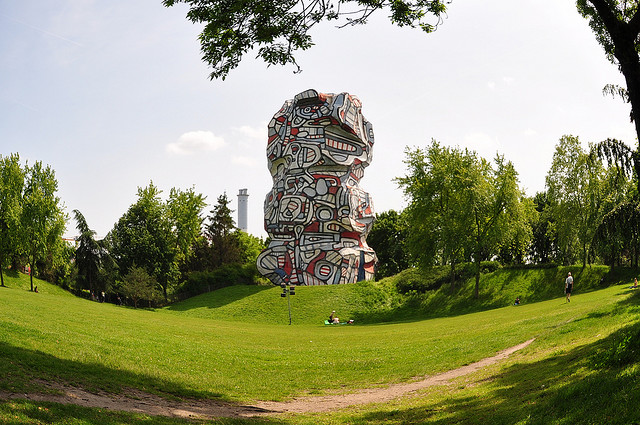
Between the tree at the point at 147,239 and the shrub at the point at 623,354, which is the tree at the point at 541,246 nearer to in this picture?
the tree at the point at 147,239

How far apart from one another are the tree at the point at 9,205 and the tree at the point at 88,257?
680 centimetres

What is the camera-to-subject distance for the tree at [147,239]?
183ft

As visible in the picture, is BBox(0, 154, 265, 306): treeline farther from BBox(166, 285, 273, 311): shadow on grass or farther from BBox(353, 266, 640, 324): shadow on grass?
BBox(353, 266, 640, 324): shadow on grass

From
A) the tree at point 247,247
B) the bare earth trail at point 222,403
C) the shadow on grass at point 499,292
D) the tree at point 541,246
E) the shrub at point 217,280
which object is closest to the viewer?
the bare earth trail at point 222,403

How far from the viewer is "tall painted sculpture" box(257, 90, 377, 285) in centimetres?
4812

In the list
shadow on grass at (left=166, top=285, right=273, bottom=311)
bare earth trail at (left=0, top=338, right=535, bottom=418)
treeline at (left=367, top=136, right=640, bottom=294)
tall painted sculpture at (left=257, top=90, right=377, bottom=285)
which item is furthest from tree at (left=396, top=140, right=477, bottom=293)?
bare earth trail at (left=0, top=338, right=535, bottom=418)

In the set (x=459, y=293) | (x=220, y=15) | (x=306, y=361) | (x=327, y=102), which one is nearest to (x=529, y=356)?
(x=306, y=361)

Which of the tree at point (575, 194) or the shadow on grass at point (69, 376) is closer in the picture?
the shadow on grass at point (69, 376)

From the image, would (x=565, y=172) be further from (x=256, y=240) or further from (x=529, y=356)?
(x=256, y=240)

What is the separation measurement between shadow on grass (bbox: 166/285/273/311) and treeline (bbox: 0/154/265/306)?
2930 millimetres

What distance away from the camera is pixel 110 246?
56469mm

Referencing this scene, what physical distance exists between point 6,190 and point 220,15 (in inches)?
1741

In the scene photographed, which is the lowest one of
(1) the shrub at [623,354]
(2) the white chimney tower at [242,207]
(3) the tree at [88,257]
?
(1) the shrub at [623,354]

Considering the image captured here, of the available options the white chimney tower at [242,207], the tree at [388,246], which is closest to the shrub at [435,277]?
the tree at [388,246]
